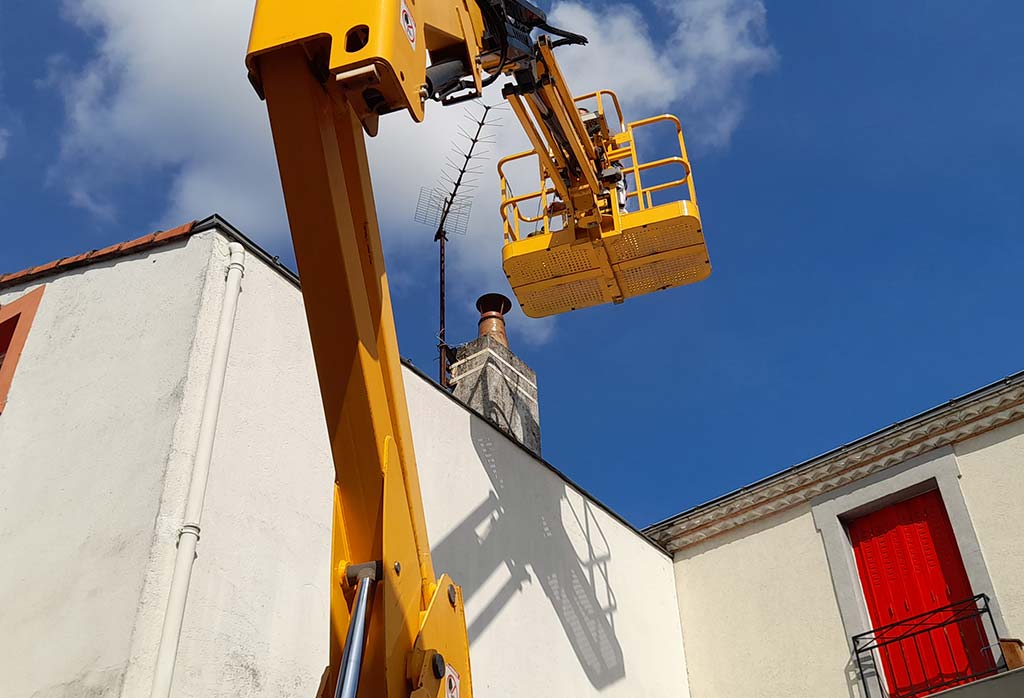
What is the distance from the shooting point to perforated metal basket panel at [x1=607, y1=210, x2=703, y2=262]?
10086mm

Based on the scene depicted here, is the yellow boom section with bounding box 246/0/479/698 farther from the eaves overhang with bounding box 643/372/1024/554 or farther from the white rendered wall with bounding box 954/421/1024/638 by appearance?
the eaves overhang with bounding box 643/372/1024/554

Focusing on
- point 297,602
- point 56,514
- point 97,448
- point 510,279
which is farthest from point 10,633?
point 510,279

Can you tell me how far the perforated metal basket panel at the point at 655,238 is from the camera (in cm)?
1009

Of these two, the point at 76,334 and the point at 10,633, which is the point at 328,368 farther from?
the point at 76,334

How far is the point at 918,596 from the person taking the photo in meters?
10.7

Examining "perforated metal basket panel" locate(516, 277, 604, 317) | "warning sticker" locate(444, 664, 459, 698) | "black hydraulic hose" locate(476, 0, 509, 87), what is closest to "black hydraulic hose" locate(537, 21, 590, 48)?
"black hydraulic hose" locate(476, 0, 509, 87)

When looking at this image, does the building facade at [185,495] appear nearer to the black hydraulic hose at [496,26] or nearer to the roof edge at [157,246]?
the roof edge at [157,246]

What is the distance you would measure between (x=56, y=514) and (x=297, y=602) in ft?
5.73

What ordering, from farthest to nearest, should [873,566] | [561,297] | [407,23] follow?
1. [873,566]
2. [561,297]
3. [407,23]

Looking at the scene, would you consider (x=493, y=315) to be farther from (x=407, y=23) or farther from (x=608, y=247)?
(x=407, y=23)

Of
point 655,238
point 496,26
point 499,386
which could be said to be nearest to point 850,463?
point 655,238

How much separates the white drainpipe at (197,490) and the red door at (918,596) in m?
7.29

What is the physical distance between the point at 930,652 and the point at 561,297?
5184 mm

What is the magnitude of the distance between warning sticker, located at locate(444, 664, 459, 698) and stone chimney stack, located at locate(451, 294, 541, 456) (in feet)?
26.6
